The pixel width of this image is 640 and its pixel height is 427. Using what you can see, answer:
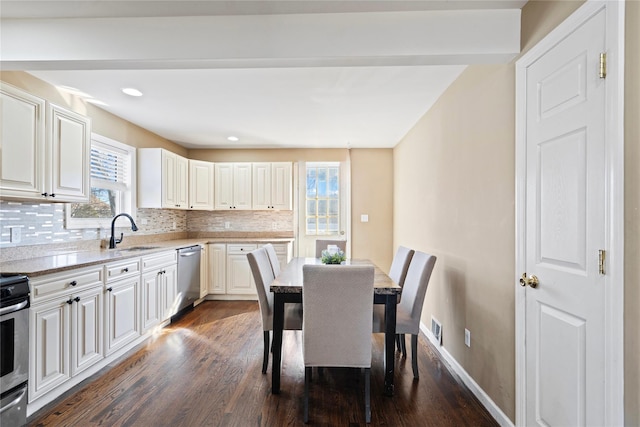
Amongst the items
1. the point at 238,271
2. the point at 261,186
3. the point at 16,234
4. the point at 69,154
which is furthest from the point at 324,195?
the point at 16,234

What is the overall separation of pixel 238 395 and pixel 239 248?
254cm

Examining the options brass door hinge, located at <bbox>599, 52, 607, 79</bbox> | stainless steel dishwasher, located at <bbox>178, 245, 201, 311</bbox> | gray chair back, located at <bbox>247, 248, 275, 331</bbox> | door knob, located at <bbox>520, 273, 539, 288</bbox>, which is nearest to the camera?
brass door hinge, located at <bbox>599, 52, 607, 79</bbox>

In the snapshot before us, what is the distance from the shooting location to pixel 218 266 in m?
4.62

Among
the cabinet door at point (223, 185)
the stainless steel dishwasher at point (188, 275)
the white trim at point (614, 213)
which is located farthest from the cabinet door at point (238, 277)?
the white trim at point (614, 213)

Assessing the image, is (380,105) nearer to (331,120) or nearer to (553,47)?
(331,120)

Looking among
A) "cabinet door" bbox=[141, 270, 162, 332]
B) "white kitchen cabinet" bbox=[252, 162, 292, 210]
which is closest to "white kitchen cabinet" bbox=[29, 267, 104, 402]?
"cabinet door" bbox=[141, 270, 162, 332]

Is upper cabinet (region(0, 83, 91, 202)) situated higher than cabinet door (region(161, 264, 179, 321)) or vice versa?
upper cabinet (region(0, 83, 91, 202))

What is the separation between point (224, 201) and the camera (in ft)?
16.4

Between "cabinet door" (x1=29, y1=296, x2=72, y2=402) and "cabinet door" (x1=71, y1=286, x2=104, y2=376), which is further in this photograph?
"cabinet door" (x1=71, y1=286, x2=104, y2=376)

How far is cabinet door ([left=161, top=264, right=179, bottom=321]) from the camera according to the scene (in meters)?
3.48

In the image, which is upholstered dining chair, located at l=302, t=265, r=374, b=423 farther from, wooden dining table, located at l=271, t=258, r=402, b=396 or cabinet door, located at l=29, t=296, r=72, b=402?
cabinet door, located at l=29, t=296, r=72, b=402

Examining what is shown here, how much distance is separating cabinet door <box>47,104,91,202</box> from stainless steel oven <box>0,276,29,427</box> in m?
0.90

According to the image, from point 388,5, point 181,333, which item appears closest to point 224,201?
point 181,333

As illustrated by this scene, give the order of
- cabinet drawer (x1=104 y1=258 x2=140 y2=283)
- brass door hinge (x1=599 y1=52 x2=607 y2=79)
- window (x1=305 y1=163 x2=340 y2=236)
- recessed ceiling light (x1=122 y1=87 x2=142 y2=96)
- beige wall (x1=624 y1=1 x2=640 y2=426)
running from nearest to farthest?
beige wall (x1=624 y1=1 x2=640 y2=426)
brass door hinge (x1=599 y1=52 x2=607 y2=79)
cabinet drawer (x1=104 y1=258 x2=140 y2=283)
recessed ceiling light (x1=122 y1=87 x2=142 y2=96)
window (x1=305 y1=163 x2=340 y2=236)
